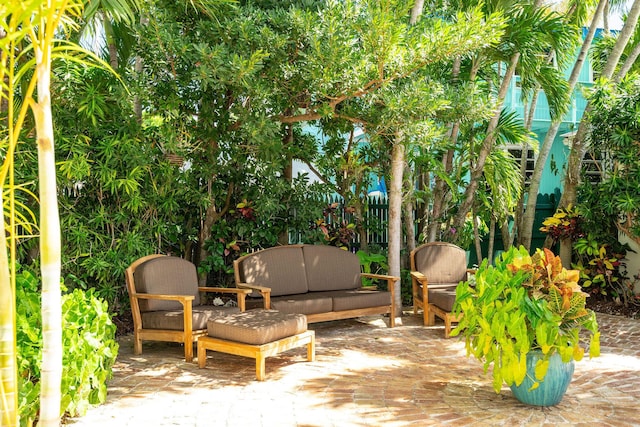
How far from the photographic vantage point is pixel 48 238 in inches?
72.2

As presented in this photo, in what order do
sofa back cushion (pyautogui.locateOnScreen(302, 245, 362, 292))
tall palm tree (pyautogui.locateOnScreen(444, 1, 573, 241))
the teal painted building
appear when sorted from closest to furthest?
sofa back cushion (pyautogui.locateOnScreen(302, 245, 362, 292)), tall palm tree (pyautogui.locateOnScreen(444, 1, 573, 241)), the teal painted building

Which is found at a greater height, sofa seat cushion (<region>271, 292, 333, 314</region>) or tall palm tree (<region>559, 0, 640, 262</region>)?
tall palm tree (<region>559, 0, 640, 262</region>)

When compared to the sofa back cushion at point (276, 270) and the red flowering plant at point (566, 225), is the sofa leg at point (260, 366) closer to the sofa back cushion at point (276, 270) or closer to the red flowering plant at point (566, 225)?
the sofa back cushion at point (276, 270)

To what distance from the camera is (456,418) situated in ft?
12.4

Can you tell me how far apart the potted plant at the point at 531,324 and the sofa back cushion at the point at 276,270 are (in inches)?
112

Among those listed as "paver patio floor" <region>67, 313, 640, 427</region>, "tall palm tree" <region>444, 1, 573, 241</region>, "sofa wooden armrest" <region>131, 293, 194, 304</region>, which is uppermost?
"tall palm tree" <region>444, 1, 573, 241</region>

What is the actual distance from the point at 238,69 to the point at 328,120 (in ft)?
7.32

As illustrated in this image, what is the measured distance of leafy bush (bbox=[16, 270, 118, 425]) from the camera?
331 centimetres

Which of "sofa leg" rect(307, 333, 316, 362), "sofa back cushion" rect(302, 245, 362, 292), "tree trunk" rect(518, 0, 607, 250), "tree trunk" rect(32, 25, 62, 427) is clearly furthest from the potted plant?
"tree trunk" rect(518, 0, 607, 250)

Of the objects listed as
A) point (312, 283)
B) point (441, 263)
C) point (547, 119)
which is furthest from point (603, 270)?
point (547, 119)

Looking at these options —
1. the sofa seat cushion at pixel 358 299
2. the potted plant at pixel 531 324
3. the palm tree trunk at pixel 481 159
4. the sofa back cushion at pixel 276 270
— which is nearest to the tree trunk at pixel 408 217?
the palm tree trunk at pixel 481 159

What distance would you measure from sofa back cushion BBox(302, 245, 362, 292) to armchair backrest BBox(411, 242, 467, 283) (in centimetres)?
77

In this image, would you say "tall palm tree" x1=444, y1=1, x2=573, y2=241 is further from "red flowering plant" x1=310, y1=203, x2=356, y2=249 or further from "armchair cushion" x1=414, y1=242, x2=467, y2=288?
"red flowering plant" x1=310, y1=203, x2=356, y2=249

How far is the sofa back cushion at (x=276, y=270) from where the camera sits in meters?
6.34
